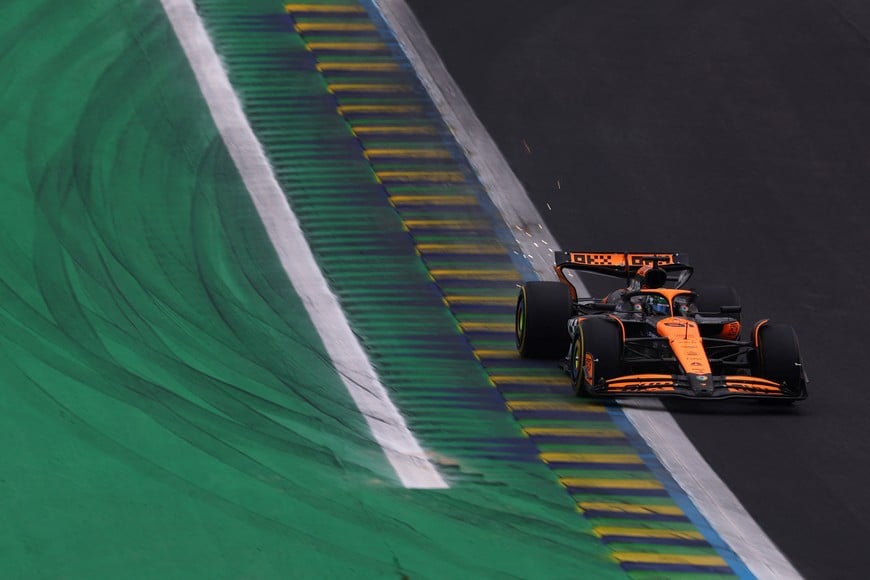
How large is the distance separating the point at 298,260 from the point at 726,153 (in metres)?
6.63

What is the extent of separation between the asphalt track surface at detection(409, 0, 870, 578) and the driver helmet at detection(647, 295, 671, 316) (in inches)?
39.0

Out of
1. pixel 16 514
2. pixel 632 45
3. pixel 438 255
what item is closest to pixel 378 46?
pixel 632 45

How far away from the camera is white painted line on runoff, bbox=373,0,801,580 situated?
40.3 feet

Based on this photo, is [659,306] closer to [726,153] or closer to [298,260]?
[298,260]

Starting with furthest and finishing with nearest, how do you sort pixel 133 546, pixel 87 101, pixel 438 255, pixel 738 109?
pixel 738 109, pixel 87 101, pixel 438 255, pixel 133 546

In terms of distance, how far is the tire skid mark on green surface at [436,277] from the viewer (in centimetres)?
1293

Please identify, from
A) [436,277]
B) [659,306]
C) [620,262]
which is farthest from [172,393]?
[620,262]

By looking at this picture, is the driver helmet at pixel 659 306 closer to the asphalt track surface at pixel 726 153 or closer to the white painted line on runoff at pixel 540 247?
the white painted line on runoff at pixel 540 247

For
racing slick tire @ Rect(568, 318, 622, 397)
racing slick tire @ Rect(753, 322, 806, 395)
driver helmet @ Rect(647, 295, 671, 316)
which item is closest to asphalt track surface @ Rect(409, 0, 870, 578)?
racing slick tire @ Rect(753, 322, 806, 395)

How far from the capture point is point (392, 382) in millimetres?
15305

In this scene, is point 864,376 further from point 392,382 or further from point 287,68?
point 287,68

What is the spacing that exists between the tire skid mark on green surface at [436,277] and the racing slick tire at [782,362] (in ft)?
5.20

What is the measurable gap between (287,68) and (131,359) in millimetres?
8061

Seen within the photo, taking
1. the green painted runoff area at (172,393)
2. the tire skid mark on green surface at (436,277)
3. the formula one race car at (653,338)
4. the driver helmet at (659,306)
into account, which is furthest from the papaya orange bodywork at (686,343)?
the green painted runoff area at (172,393)
